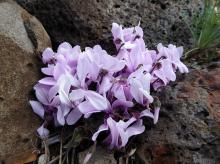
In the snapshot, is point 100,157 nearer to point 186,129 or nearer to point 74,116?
point 74,116

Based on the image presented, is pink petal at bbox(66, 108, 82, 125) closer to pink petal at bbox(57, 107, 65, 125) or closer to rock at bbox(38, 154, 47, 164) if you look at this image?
pink petal at bbox(57, 107, 65, 125)

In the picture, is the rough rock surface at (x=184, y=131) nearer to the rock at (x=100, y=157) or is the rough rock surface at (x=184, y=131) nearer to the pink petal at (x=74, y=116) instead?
the rock at (x=100, y=157)

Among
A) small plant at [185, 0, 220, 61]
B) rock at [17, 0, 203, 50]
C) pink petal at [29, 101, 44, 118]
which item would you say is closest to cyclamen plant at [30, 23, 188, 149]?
pink petal at [29, 101, 44, 118]

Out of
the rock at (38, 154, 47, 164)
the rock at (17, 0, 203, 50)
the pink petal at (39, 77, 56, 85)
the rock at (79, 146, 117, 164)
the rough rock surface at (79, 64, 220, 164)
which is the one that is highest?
the rock at (17, 0, 203, 50)

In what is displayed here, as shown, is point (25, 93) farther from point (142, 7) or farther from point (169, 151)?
point (142, 7)

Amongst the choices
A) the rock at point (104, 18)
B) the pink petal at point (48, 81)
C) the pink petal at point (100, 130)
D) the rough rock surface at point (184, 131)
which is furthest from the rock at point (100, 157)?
the rock at point (104, 18)
